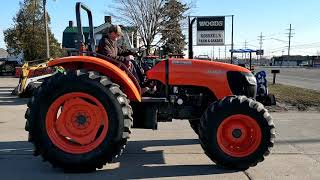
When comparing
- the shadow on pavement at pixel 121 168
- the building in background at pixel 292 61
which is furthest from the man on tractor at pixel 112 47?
the building in background at pixel 292 61

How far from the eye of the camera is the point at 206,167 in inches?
245

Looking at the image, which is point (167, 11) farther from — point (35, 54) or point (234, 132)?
point (234, 132)

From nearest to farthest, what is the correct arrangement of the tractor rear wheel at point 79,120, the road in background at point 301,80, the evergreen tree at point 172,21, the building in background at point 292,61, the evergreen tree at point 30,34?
the tractor rear wheel at point 79,120 < the road in background at point 301,80 < the evergreen tree at point 172,21 < the evergreen tree at point 30,34 < the building in background at point 292,61

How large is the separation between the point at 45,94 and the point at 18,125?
4416 millimetres

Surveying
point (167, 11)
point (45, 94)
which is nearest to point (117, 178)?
point (45, 94)

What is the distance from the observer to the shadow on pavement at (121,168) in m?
5.78

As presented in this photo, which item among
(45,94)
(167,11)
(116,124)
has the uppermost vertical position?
(167,11)

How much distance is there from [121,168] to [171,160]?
31.7 inches

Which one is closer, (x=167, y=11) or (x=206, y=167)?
(x=206, y=167)

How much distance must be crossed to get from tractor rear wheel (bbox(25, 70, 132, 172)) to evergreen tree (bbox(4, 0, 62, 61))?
120ft

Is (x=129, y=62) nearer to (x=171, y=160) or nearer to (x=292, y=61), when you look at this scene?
(x=171, y=160)

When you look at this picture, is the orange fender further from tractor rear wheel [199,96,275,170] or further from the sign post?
the sign post

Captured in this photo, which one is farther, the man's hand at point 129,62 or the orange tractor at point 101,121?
the man's hand at point 129,62

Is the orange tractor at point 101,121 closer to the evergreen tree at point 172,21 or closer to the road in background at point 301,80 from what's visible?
the road in background at point 301,80
